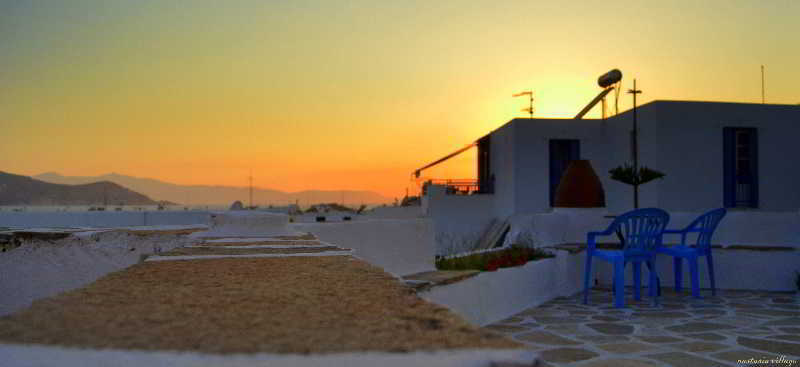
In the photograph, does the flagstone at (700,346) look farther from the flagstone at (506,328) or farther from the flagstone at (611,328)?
the flagstone at (506,328)

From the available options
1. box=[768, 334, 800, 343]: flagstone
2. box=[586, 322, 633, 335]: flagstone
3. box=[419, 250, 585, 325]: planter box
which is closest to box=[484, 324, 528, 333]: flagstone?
box=[419, 250, 585, 325]: planter box

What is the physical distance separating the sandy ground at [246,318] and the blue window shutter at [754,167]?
1522cm

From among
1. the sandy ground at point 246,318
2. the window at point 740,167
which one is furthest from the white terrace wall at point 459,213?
the sandy ground at point 246,318

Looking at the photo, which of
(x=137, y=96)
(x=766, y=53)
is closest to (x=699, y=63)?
(x=766, y=53)

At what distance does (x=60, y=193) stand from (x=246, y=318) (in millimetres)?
36697

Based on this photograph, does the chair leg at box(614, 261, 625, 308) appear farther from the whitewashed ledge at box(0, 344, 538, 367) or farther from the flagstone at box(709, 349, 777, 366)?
the whitewashed ledge at box(0, 344, 538, 367)

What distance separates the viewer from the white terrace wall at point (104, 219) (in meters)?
8.58

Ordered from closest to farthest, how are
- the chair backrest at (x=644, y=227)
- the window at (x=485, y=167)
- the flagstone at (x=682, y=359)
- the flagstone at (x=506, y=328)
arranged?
the flagstone at (x=682, y=359) → the flagstone at (x=506, y=328) → the chair backrest at (x=644, y=227) → the window at (x=485, y=167)

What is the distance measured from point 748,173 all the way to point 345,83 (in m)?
10.9

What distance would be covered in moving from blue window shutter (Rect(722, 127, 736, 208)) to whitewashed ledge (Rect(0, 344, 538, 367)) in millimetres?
15272

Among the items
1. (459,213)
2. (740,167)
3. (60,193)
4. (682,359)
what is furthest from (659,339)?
(60,193)

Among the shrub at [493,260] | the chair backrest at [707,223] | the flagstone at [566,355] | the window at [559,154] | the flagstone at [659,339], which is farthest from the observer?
the window at [559,154]

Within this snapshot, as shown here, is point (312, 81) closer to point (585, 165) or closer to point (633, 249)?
point (585, 165)

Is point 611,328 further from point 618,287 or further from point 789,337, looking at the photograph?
point 789,337
